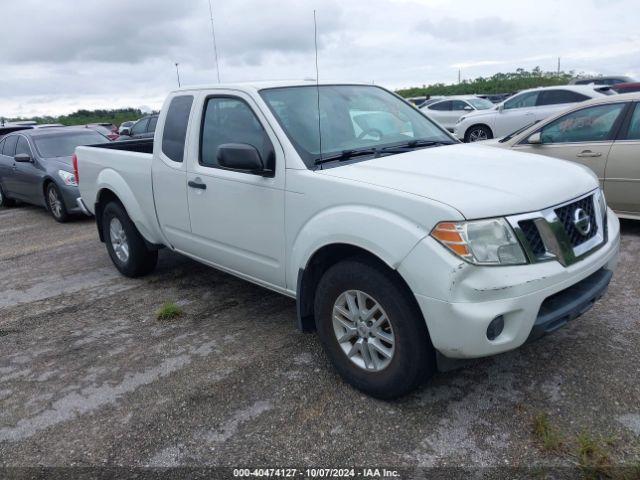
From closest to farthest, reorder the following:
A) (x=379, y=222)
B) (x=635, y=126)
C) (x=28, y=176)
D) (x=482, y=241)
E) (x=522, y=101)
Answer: (x=482, y=241) → (x=379, y=222) → (x=635, y=126) → (x=28, y=176) → (x=522, y=101)

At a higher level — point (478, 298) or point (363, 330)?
point (478, 298)

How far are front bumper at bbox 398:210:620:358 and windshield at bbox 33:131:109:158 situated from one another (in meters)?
8.61

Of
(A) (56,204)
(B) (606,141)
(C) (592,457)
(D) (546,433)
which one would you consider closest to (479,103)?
(B) (606,141)

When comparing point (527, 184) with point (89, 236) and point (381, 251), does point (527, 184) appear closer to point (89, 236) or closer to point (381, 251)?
point (381, 251)

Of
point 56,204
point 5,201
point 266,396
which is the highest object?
point 56,204

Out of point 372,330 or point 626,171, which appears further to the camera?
point 626,171

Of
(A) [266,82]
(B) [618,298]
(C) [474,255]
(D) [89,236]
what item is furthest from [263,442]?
(D) [89,236]

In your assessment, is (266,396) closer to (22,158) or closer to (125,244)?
(125,244)

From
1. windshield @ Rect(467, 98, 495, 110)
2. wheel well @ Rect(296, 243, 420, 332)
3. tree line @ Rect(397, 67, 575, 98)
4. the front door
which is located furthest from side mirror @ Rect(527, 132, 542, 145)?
tree line @ Rect(397, 67, 575, 98)

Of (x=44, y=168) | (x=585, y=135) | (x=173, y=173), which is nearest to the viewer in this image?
(x=173, y=173)

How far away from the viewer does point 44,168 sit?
949 centimetres

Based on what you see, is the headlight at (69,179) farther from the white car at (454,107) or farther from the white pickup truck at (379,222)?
the white car at (454,107)

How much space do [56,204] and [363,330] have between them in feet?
25.3

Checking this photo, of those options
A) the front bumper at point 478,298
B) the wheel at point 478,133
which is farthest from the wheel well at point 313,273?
the wheel at point 478,133
